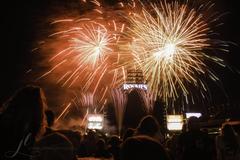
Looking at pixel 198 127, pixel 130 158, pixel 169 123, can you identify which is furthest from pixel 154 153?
pixel 169 123

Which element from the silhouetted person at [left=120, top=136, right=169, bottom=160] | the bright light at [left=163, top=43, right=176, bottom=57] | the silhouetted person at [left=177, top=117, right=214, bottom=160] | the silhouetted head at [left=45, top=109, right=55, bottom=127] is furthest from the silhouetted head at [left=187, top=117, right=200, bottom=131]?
the bright light at [left=163, top=43, right=176, bottom=57]

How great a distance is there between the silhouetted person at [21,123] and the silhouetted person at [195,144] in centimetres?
389

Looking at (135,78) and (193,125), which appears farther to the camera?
(135,78)

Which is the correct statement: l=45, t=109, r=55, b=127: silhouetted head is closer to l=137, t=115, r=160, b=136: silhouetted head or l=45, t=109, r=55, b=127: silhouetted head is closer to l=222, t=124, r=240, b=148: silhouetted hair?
l=137, t=115, r=160, b=136: silhouetted head

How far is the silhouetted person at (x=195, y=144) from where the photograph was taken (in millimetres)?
7070

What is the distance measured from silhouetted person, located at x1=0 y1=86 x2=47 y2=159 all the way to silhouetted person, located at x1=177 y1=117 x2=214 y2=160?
3.89 metres

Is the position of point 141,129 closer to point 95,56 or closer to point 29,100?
point 29,100

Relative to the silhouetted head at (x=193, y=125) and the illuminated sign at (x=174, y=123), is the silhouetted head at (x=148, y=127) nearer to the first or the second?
the silhouetted head at (x=193, y=125)

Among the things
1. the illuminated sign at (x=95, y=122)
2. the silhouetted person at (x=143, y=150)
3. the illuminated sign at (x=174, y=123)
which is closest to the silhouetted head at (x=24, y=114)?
the silhouetted person at (x=143, y=150)

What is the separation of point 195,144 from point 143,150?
166 inches

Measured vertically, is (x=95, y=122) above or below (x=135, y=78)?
below

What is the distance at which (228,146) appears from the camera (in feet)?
24.7

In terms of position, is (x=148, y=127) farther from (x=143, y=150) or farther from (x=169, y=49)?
(x=169, y=49)

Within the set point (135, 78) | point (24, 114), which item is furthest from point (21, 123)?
point (135, 78)
